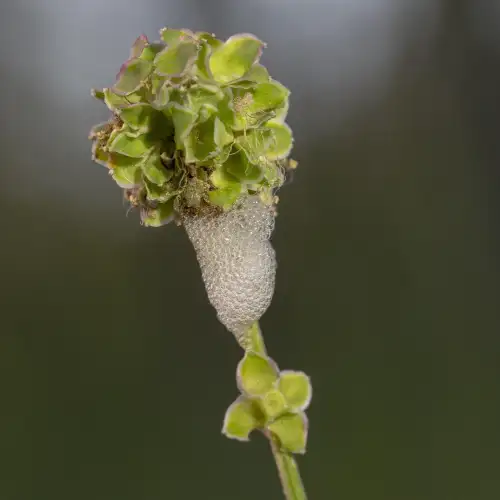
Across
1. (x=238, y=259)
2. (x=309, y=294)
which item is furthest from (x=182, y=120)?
(x=309, y=294)

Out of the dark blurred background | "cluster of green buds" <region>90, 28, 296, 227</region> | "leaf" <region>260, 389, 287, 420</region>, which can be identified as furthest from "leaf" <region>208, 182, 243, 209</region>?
the dark blurred background

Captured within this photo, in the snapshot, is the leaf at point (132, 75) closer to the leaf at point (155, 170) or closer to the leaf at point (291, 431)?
the leaf at point (155, 170)

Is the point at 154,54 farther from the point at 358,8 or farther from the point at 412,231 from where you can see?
the point at 358,8

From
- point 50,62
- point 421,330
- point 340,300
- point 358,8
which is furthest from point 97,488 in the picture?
point 358,8

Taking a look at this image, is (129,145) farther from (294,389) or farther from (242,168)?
(294,389)

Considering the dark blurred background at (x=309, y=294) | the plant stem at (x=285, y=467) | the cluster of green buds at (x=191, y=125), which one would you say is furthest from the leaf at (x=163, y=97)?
the dark blurred background at (x=309, y=294)

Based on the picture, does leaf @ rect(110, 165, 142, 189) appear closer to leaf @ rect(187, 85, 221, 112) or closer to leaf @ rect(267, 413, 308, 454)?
leaf @ rect(187, 85, 221, 112)
